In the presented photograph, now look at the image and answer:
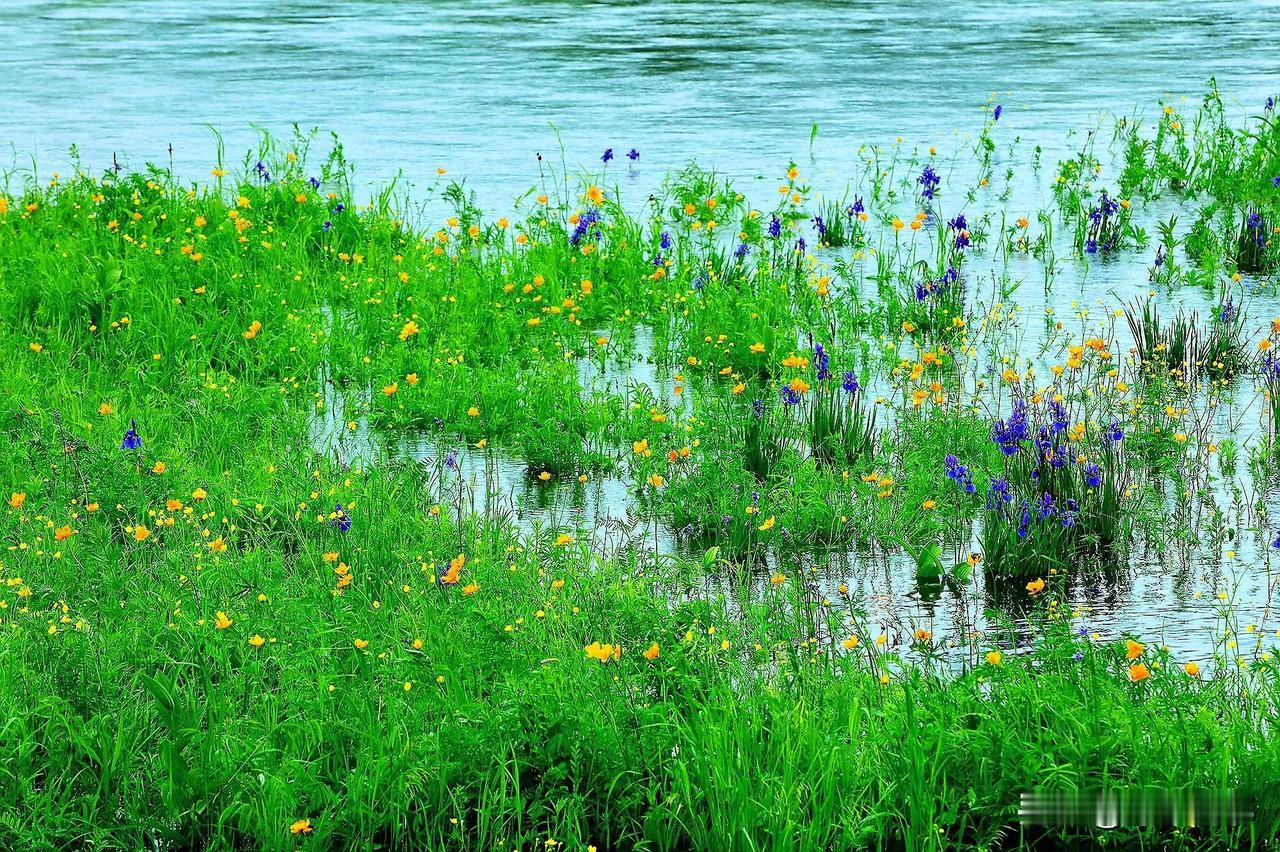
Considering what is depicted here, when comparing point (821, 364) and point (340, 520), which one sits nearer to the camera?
point (340, 520)

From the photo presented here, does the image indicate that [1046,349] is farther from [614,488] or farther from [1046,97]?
[1046,97]

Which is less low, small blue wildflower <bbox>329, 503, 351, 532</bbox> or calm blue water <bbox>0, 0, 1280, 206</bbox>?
calm blue water <bbox>0, 0, 1280, 206</bbox>

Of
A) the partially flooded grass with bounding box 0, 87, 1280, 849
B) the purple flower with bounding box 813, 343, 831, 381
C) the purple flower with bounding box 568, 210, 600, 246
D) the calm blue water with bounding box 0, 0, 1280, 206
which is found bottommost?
the partially flooded grass with bounding box 0, 87, 1280, 849

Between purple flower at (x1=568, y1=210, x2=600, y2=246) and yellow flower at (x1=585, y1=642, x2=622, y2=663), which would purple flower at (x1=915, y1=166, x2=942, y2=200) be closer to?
purple flower at (x1=568, y1=210, x2=600, y2=246)

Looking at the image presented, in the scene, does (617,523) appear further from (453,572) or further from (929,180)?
(929,180)

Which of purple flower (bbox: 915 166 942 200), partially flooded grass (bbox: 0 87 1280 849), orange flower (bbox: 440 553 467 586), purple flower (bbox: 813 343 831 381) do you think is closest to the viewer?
partially flooded grass (bbox: 0 87 1280 849)

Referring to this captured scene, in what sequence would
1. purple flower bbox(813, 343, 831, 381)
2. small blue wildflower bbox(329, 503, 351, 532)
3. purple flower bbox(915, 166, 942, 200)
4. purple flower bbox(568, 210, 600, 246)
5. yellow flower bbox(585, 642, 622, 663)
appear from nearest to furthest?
yellow flower bbox(585, 642, 622, 663) → small blue wildflower bbox(329, 503, 351, 532) → purple flower bbox(813, 343, 831, 381) → purple flower bbox(568, 210, 600, 246) → purple flower bbox(915, 166, 942, 200)

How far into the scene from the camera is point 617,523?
4.82 m

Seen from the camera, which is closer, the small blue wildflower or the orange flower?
the orange flower

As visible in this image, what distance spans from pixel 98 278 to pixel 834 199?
15.3ft

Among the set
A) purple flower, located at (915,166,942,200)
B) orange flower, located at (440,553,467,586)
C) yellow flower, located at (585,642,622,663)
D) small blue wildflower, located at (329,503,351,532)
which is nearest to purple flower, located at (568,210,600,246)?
purple flower, located at (915,166,942,200)

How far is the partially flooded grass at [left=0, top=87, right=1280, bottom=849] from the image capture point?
3.52 m

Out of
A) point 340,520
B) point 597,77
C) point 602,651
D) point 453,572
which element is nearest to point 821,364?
point 340,520

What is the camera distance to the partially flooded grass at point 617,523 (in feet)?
11.6
